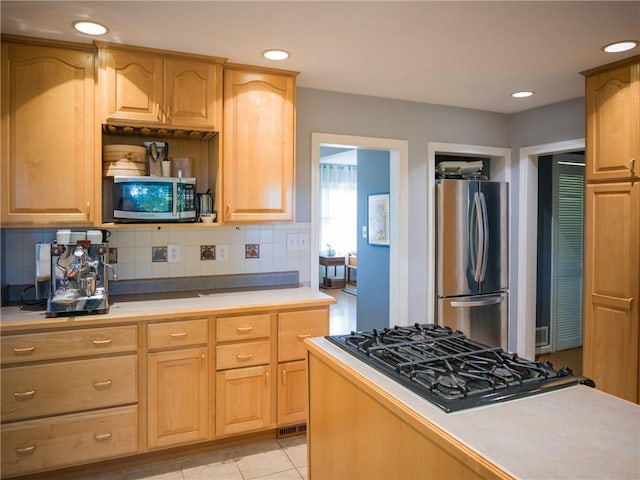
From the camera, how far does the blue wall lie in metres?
4.64

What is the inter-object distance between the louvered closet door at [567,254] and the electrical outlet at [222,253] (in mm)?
3516

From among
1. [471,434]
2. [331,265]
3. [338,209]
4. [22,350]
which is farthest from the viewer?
[338,209]

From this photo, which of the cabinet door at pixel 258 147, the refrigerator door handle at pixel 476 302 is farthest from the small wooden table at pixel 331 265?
the cabinet door at pixel 258 147

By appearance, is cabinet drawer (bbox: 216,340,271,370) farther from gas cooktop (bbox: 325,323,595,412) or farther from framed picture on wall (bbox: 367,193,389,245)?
framed picture on wall (bbox: 367,193,389,245)

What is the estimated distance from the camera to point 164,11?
7.23ft

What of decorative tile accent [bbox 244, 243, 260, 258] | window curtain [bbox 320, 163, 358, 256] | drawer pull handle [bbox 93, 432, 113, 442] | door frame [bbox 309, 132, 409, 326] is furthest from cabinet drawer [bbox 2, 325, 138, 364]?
window curtain [bbox 320, 163, 358, 256]

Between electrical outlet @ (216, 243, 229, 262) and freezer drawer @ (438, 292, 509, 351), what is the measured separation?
184 cm

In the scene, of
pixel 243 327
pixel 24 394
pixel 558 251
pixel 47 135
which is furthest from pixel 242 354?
pixel 558 251

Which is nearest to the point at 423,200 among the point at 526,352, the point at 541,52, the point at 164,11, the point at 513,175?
the point at 513,175

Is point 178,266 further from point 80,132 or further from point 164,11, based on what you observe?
point 164,11

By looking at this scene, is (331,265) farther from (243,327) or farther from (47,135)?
(47,135)

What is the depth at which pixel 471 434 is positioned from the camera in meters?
1.20

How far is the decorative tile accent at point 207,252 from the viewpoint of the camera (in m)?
3.29

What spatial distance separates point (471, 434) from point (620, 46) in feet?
8.36
